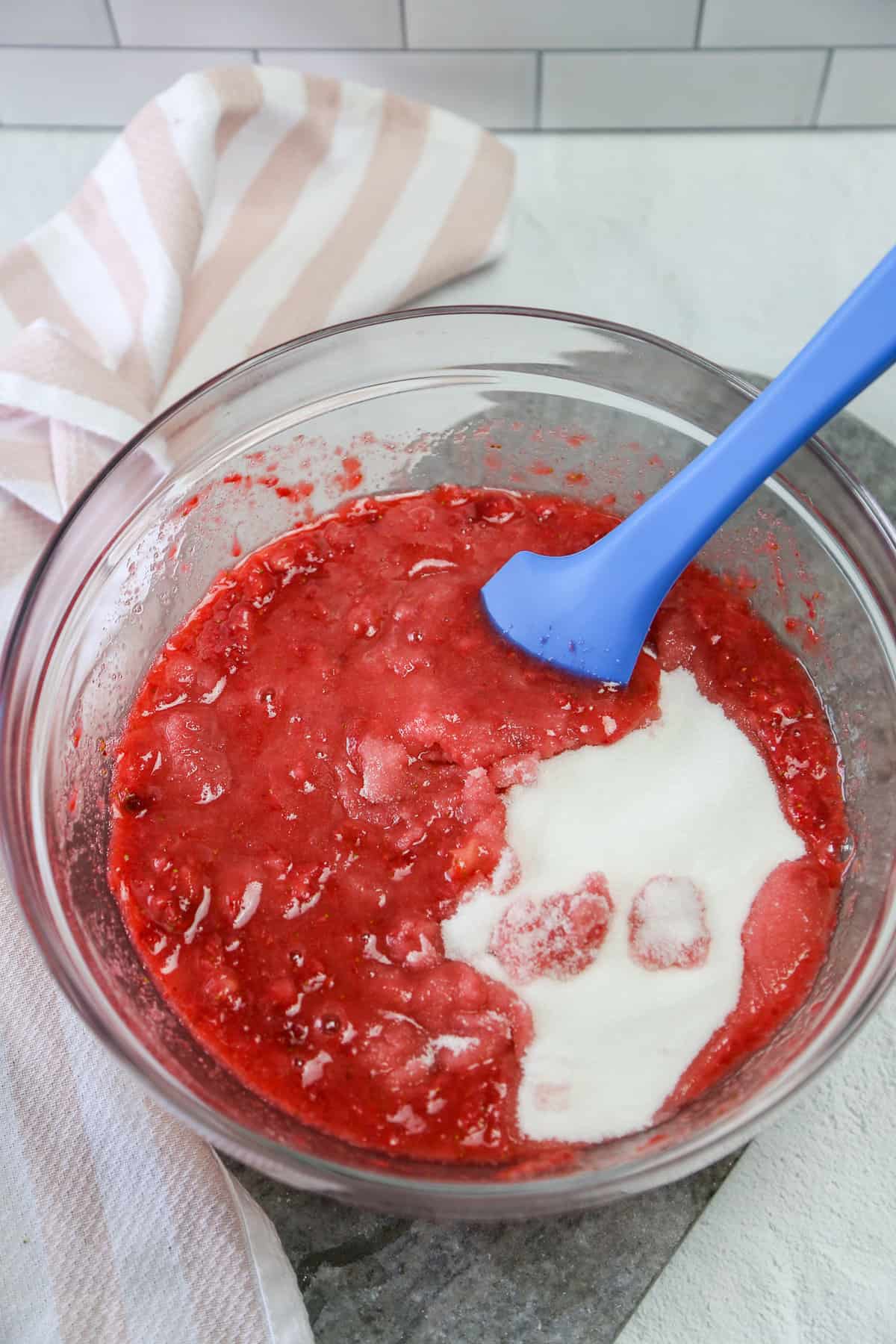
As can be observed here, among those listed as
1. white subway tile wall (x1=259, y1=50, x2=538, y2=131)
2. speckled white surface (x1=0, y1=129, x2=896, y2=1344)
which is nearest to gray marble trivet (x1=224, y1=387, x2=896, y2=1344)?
speckled white surface (x1=0, y1=129, x2=896, y2=1344)

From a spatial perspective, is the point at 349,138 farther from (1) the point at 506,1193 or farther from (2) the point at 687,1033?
(1) the point at 506,1193

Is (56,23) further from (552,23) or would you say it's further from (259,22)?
(552,23)

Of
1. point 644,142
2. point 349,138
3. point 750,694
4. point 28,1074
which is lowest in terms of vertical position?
point 28,1074

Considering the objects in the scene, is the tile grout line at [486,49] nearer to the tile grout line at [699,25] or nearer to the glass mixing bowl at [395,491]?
the tile grout line at [699,25]

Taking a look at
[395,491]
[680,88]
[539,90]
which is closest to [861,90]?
[680,88]

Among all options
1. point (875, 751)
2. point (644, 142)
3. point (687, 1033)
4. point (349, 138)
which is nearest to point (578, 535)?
point (875, 751)
